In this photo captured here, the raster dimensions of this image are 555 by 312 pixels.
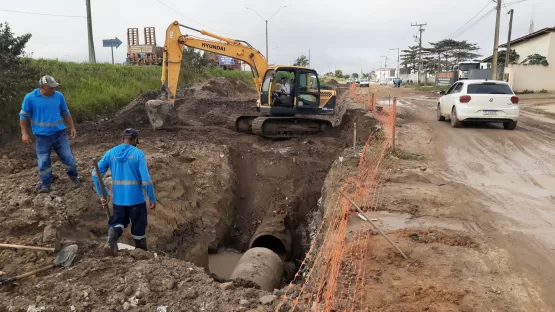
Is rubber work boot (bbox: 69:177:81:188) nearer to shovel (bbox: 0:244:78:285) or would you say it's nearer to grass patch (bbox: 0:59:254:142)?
shovel (bbox: 0:244:78:285)

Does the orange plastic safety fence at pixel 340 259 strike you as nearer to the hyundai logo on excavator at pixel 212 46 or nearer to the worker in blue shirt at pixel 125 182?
the worker in blue shirt at pixel 125 182

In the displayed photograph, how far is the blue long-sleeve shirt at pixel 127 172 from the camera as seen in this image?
5.11m

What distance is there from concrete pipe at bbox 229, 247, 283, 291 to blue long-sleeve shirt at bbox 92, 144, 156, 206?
83.1 inches

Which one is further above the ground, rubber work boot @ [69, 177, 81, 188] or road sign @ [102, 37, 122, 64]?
road sign @ [102, 37, 122, 64]

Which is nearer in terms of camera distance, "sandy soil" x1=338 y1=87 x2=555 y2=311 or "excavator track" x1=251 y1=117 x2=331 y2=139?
"sandy soil" x1=338 y1=87 x2=555 y2=311

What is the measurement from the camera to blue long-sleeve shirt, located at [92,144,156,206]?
511 centimetres

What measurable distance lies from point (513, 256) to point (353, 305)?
2244 millimetres

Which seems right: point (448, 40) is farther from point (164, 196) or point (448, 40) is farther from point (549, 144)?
point (164, 196)

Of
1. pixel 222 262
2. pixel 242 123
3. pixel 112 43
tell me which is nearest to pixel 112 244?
pixel 222 262

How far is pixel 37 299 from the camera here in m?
3.96

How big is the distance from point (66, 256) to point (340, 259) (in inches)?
122

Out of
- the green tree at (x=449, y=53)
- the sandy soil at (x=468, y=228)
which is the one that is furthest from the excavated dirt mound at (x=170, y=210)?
the green tree at (x=449, y=53)

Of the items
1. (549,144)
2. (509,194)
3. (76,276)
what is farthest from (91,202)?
(549,144)

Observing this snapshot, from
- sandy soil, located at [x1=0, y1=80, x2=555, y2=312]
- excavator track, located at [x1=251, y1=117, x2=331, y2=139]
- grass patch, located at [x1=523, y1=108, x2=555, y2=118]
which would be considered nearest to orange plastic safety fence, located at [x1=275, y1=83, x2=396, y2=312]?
sandy soil, located at [x1=0, y1=80, x2=555, y2=312]
